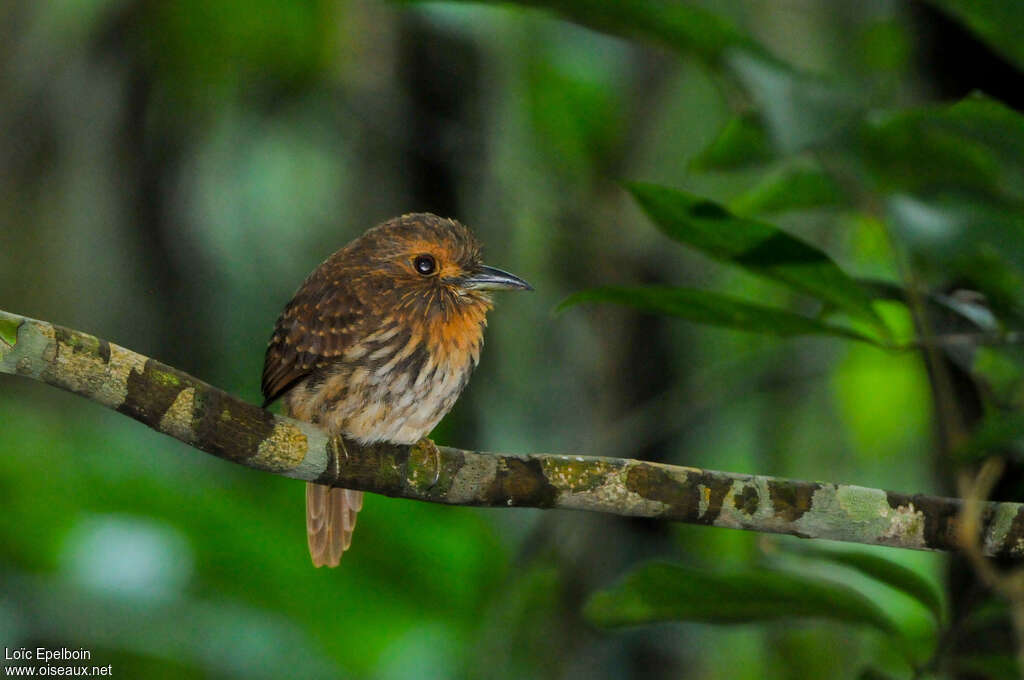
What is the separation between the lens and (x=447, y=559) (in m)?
2.89

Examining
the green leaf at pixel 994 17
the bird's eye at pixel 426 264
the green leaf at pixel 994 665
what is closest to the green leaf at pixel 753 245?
the green leaf at pixel 994 17

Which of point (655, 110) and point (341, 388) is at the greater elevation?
point (655, 110)

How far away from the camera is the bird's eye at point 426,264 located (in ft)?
8.16

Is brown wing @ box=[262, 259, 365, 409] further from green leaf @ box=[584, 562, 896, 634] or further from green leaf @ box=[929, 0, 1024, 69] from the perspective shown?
green leaf @ box=[929, 0, 1024, 69]

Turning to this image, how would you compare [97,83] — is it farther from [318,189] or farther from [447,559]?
[447,559]

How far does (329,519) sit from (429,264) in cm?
54

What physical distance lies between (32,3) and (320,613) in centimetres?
227

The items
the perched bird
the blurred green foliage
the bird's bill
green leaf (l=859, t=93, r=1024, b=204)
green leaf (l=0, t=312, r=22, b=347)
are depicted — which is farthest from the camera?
the bird's bill

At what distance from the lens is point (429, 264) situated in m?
2.49

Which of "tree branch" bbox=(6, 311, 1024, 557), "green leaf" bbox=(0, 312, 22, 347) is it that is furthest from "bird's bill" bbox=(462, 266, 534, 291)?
"green leaf" bbox=(0, 312, 22, 347)

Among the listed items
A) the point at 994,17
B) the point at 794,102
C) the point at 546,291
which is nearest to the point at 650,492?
the point at 794,102

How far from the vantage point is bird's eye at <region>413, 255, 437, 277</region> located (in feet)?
8.16

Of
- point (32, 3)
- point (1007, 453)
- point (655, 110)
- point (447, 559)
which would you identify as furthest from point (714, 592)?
point (32, 3)

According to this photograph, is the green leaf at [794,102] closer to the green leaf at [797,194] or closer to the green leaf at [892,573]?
the green leaf at [797,194]
